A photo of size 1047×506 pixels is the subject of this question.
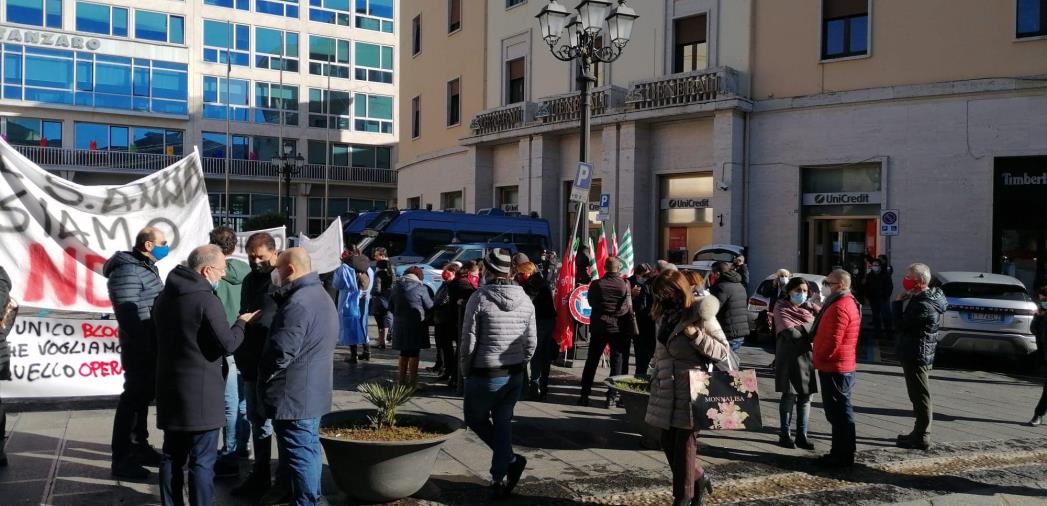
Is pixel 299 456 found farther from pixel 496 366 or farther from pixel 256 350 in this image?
pixel 496 366

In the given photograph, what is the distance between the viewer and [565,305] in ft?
34.6

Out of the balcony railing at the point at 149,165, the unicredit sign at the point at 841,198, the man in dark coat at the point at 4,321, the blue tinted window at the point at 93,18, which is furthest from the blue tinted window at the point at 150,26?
the man in dark coat at the point at 4,321

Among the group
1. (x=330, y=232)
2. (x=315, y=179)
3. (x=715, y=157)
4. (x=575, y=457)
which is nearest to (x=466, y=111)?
(x=715, y=157)

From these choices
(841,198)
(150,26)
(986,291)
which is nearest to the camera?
(986,291)

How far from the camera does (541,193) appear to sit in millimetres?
28359

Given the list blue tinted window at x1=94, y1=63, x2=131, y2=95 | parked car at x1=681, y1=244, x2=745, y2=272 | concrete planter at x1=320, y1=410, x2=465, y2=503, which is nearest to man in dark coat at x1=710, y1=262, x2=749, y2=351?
concrete planter at x1=320, y1=410, x2=465, y2=503

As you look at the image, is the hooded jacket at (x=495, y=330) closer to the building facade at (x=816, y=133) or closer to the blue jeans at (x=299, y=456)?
the blue jeans at (x=299, y=456)

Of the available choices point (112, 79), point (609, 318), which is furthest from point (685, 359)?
point (112, 79)

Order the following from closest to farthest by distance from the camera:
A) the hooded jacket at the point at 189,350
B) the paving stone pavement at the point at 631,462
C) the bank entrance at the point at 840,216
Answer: the hooded jacket at the point at 189,350, the paving stone pavement at the point at 631,462, the bank entrance at the point at 840,216

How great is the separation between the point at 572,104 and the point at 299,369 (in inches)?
900

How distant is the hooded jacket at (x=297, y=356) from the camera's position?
460 cm

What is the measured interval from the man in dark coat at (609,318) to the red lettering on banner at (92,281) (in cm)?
474

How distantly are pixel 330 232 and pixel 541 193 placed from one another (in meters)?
17.5

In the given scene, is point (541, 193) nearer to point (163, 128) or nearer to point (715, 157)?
point (715, 157)
